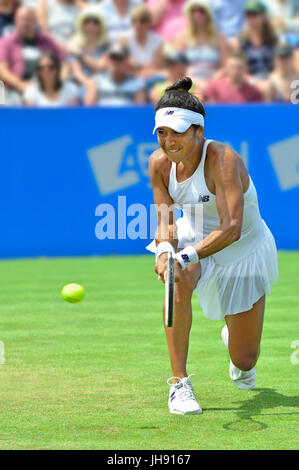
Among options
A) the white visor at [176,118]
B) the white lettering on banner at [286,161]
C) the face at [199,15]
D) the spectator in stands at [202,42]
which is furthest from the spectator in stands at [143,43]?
the white visor at [176,118]

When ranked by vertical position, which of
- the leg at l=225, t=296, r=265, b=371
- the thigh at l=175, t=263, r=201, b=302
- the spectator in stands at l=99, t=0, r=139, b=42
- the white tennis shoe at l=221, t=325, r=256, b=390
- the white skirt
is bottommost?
the white tennis shoe at l=221, t=325, r=256, b=390

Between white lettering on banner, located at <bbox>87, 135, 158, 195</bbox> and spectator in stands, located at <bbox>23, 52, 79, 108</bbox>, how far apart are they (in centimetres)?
133

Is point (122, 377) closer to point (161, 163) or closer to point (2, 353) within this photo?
point (2, 353)

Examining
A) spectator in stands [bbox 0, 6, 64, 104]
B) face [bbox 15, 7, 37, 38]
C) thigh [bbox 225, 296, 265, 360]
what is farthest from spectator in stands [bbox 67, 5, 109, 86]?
thigh [bbox 225, 296, 265, 360]

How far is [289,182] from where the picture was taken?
12.8 meters

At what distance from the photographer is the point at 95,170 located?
1248 centimetres

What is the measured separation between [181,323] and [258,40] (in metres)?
10.3

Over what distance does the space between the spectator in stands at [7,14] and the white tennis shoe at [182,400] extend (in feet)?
32.8

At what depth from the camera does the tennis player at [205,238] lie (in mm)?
5355

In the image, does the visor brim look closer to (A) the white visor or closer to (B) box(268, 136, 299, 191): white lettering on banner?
(A) the white visor

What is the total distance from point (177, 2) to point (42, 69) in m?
3.22

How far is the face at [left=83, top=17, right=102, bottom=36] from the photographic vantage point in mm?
14781
